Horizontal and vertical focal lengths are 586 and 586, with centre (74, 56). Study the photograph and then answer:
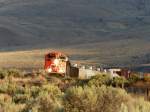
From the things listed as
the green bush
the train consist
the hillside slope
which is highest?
the hillside slope

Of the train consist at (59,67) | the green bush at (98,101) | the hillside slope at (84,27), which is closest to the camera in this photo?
the green bush at (98,101)

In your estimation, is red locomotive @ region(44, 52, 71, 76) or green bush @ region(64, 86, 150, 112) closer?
green bush @ region(64, 86, 150, 112)

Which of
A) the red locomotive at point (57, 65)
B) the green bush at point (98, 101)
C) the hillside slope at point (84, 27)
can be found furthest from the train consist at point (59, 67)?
the hillside slope at point (84, 27)

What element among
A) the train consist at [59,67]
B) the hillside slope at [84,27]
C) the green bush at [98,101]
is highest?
the hillside slope at [84,27]

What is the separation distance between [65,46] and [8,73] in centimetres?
6922

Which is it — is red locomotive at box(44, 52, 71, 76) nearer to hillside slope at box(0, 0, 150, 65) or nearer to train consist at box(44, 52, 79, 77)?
train consist at box(44, 52, 79, 77)

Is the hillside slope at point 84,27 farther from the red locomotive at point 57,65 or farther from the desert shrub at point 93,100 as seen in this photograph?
the desert shrub at point 93,100

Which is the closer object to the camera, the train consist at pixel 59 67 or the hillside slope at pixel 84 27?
the train consist at pixel 59 67

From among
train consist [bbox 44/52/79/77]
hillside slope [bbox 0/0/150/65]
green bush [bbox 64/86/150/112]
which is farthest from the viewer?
hillside slope [bbox 0/0/150/65]

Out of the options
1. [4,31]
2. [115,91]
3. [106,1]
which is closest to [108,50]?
[4,31]

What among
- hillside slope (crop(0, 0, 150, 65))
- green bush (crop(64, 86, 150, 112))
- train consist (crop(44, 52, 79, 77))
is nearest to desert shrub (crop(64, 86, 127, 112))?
green bush (crop(64, 86, 150, 112))

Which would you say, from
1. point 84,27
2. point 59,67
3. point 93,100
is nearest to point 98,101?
point 93,100

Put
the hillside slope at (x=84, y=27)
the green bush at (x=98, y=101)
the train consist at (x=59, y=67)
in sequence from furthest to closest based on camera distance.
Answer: the hillside slope at (x=84, y=27) → the train consist at (x=59, y=67) → the green bush at (x=98, y=101)

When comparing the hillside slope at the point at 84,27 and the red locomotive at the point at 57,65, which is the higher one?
the hillside slope at the point at 84,27
